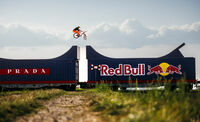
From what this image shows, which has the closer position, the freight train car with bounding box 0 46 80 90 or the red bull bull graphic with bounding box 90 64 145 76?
the red bull bull graphic with bounding box 90 64 145 76

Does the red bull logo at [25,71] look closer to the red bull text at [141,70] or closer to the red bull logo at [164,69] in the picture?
the red bull text at [141,70]

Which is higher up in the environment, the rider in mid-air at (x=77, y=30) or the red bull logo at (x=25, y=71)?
the rider in mid-air at (x=77, y=30)

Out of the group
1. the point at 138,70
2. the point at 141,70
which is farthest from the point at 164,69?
the point at 138,70

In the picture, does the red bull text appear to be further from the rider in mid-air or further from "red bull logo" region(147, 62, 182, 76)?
the rider in mid-air

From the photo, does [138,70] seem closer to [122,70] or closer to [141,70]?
[141,70]

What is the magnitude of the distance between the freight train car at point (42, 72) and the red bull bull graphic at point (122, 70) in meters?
2.73

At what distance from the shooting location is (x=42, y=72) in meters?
20.9

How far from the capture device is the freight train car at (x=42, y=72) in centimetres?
2069

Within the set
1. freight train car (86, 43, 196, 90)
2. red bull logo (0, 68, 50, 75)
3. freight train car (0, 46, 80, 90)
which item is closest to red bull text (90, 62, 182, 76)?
freight train car (86, 43, 196, 90)

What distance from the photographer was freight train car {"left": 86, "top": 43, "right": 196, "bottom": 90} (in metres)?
19.9

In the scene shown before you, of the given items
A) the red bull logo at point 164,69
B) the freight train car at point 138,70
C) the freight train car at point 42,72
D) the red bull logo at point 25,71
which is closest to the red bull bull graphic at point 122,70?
the freight train car at point 138,70

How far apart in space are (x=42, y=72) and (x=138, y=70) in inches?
378

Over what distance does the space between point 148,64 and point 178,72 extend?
119 inches

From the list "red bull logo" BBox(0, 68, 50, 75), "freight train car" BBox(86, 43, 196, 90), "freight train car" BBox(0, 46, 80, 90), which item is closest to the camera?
"freight train car" BBox(86, 43, 196, 90)
